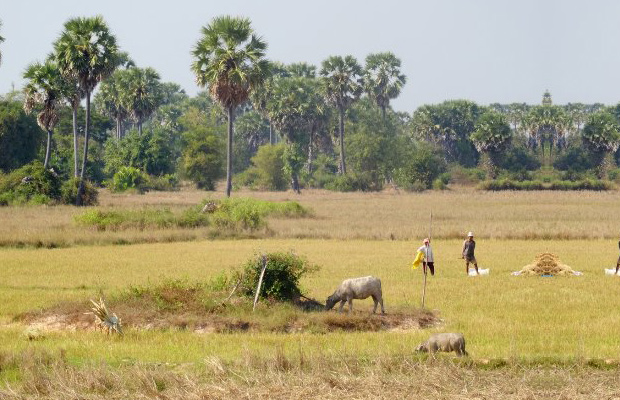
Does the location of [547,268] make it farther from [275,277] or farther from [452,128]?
[452,128]

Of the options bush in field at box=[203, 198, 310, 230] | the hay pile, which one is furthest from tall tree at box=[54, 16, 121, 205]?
the hay pile

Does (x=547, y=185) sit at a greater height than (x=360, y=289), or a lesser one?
greater

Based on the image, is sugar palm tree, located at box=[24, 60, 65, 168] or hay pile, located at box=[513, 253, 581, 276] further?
sugar palm tree, located at box=[24, 60, 65, 168]

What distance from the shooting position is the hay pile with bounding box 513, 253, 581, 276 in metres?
32.1

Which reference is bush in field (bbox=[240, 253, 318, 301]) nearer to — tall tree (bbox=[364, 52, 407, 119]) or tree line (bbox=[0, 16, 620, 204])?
tree line (bbox=[0, 16, 620, 204])

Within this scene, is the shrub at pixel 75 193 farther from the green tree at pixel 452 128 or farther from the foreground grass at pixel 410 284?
the green tree at pixel 452 128

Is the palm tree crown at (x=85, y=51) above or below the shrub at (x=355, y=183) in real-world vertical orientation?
above

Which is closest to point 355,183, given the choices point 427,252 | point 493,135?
point 493,135

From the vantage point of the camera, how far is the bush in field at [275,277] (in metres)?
23.5

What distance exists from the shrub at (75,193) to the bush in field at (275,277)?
163 feet

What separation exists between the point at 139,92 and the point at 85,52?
24.4 m

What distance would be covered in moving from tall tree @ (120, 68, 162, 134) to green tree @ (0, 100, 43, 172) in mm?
9764

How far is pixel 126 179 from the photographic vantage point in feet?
316

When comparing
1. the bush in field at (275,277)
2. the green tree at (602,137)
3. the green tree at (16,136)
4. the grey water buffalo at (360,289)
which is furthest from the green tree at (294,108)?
the grey water buffalo at (360,289)
